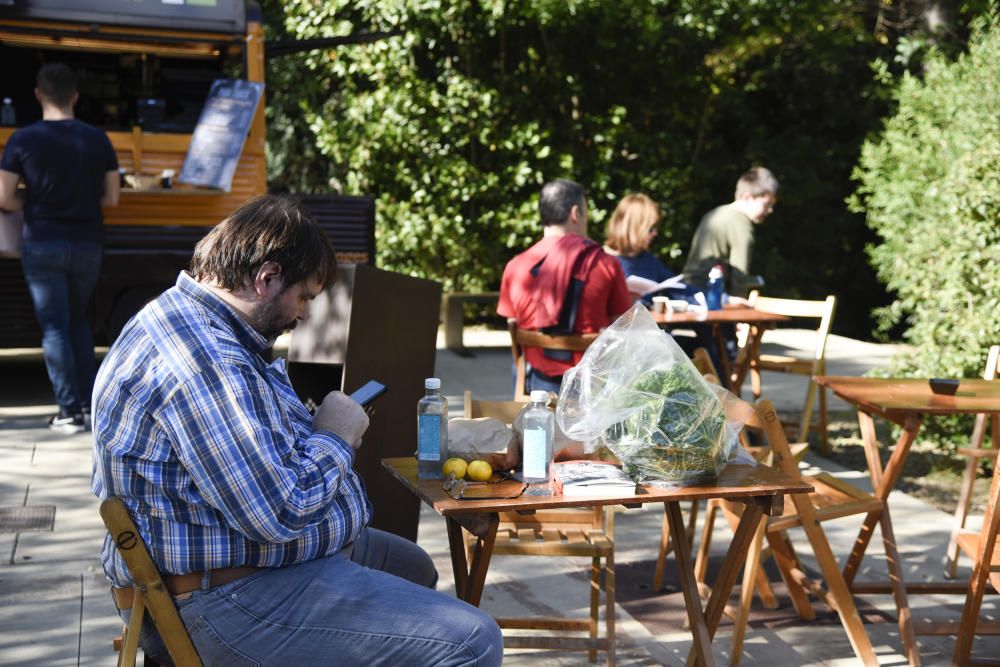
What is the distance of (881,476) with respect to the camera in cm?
439

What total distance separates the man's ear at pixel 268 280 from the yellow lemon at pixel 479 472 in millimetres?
813

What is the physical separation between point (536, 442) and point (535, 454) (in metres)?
0.03

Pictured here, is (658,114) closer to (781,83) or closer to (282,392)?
(781,83)

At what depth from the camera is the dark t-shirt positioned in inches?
262

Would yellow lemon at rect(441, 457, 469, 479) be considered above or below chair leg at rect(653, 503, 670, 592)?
above

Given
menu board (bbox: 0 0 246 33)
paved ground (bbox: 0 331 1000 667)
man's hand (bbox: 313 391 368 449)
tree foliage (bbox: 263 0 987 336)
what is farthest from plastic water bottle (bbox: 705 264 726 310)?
tree foliage (bbox: 263 0 987 336)

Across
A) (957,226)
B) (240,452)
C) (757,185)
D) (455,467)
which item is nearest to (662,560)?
(455,467)

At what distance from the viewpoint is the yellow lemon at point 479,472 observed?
3043 millimetres

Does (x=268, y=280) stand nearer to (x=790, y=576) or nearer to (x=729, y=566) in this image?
(x=729, y=566)

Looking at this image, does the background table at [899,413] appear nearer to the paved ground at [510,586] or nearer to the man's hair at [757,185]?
the paved ground at [510,586]

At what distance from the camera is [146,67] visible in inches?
337

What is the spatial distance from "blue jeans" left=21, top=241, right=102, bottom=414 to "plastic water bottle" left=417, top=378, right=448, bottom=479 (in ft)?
14.3

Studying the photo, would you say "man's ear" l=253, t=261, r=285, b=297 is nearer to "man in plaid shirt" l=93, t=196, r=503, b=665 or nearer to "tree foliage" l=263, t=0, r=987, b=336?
"man in plaid shirt" l=93, t=196, r=503, b=665

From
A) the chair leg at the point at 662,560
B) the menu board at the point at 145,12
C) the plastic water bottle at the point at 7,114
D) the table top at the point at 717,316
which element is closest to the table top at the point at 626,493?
→ the chair leg at the point at 662,560
